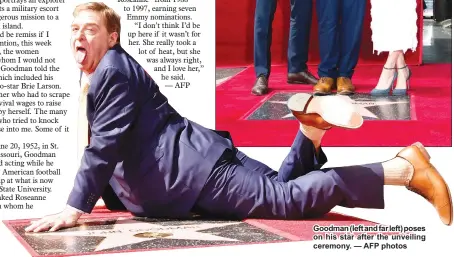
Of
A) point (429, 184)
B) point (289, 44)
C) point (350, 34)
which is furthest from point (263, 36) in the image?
point (429, 184)

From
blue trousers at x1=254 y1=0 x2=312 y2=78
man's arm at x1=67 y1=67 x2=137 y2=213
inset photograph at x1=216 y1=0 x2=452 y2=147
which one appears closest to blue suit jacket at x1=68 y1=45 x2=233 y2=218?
man's arm at x1=67 y1=67 x2=137 y2=213

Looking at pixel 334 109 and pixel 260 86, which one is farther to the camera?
pixel 260 86

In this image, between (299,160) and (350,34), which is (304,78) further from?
(299,160)

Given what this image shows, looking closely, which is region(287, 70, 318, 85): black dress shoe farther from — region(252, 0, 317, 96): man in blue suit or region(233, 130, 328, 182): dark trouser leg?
region(233, 130, 328, 182): dark trouser leg

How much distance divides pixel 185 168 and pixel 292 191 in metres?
0.35

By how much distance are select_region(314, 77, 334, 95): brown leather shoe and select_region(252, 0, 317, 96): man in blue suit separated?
0.05m

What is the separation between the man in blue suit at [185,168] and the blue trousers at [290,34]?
50.1 inches

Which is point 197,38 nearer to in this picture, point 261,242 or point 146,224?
point 146,224

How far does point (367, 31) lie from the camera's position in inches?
187

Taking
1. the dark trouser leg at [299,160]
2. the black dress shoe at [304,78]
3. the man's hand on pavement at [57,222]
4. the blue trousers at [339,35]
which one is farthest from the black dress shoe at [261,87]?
the man's hand on pavement at [57,222]

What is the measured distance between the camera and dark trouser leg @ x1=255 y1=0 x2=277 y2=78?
461cm

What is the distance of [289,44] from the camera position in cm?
470

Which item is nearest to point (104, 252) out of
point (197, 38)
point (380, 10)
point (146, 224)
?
point (146, 224)

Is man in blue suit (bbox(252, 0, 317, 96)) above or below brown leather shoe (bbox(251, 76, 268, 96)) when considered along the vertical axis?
above
